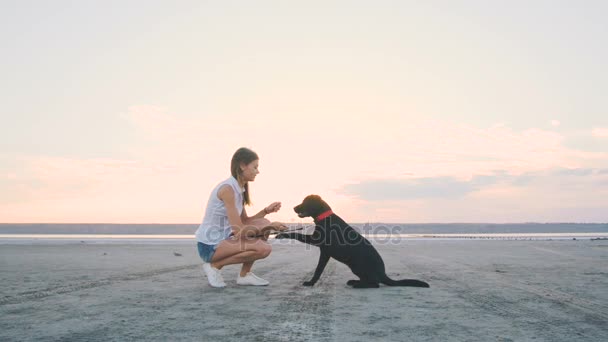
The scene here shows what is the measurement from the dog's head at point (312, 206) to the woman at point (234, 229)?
53 cm

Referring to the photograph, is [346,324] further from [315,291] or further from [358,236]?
[358,236]

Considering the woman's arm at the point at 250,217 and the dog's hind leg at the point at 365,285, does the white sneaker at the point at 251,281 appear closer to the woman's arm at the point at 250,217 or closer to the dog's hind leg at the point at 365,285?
the woman's arm at the point at 250,217

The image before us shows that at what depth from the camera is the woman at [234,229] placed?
5117mm

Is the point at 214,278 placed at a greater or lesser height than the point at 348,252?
lesser

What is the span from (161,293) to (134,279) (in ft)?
4.89

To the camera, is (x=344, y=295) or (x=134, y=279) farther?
(x=134, y=279)

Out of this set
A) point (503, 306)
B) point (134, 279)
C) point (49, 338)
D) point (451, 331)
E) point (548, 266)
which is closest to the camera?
point (49, 338)

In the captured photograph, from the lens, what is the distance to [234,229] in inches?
198

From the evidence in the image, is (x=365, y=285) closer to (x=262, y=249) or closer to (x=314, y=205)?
(x=314, y=205)

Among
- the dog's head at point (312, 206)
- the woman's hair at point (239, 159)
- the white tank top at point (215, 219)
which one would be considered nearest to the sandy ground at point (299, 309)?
the white tank top at point (215, 219)

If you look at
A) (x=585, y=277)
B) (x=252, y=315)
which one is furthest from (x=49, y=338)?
(x=585, y=277)

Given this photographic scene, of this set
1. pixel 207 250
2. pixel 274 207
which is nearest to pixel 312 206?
pixel 274 207

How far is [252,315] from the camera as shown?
3592 millimetres

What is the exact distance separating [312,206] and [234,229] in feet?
3.44
